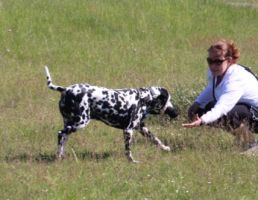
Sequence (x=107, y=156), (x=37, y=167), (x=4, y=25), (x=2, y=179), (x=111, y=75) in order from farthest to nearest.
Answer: (x=4, y=25) < (x=111, y=75) < (x=107, y=156) < (x=37, y=167) < (x=2, y=179)

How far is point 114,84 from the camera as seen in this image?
1294 centimetres

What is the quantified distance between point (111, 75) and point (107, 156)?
535 cm

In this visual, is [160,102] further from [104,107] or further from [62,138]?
[62,138]

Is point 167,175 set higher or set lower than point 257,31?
higher

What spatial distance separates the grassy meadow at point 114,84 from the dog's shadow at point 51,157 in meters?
0.01

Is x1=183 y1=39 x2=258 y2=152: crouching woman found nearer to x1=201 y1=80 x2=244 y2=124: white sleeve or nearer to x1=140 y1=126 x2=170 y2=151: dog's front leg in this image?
x1=201 y1=80 x2=244 y2=124: white sleeve

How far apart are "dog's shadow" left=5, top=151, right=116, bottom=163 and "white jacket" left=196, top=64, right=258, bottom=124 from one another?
1117mm

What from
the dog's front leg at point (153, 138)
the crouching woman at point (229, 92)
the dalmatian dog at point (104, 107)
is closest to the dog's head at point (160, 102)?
the dalmatian dog at point (104, 107)

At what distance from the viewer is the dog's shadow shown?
8.15 metres

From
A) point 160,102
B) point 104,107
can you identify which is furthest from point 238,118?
point 104,107

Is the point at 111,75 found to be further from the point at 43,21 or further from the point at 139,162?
the point at 139,162

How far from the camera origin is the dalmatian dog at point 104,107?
8.20 metres

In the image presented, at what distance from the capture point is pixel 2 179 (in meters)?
7.34

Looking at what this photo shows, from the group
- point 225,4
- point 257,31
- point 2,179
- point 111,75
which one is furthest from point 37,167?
point 225,4
